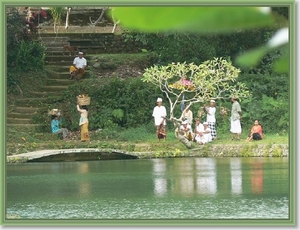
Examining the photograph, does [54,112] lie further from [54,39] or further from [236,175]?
[236,175]

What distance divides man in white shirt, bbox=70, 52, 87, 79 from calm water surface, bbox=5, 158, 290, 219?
2.18 metres

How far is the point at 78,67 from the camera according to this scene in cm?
1074

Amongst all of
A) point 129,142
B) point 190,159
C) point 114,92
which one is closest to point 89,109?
point 114,92

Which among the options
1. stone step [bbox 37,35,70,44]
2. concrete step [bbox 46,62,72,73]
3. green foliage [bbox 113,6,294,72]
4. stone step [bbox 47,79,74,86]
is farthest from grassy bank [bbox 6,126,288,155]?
green foliage [bbox 113,6,294,72]

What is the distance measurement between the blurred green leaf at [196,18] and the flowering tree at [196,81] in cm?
862

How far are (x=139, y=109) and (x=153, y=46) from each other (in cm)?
116

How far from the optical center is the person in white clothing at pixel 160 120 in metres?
9.27

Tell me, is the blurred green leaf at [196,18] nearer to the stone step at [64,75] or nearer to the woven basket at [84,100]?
the woven basket at [84,100]

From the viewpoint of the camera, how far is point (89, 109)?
10.1 metres

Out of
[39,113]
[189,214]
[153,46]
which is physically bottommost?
[189,214]

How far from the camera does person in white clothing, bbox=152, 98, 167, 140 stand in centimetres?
927

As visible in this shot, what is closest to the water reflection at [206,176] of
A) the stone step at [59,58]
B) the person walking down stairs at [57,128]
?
the person walking down stairs at [57,128]

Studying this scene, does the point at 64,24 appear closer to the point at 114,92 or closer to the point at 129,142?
the point at 114,92

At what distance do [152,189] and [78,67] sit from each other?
415 centimetres
